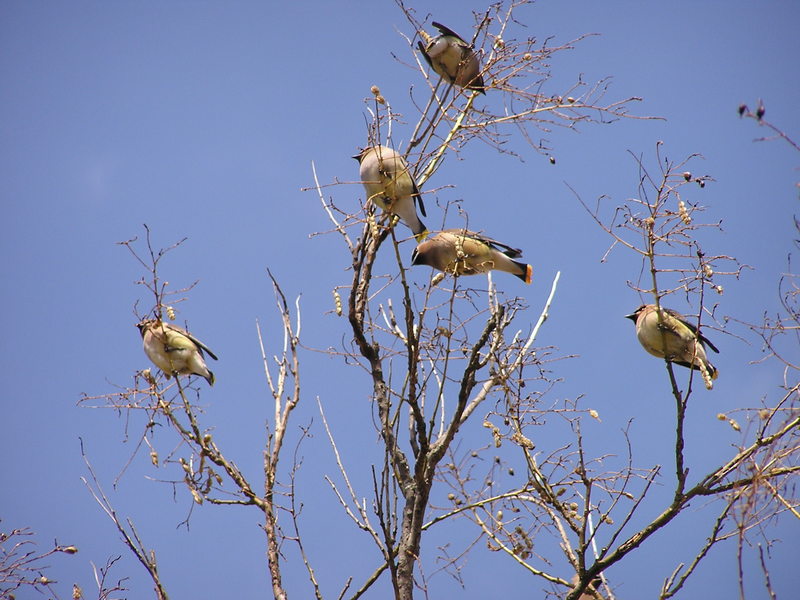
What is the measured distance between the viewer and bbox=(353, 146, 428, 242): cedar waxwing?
3.96 meters

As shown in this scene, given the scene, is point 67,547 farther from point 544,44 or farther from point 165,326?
point 544,44

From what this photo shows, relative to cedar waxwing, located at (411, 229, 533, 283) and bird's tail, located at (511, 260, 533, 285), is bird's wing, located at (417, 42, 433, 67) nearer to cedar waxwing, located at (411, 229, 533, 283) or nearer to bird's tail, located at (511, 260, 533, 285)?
cedar waxwing, located at (411, 229, 533, 283)

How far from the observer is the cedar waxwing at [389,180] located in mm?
3965

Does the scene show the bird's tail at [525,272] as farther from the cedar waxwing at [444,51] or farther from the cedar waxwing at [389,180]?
the cedar waxwing at [444,51]

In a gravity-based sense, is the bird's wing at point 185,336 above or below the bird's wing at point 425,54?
below

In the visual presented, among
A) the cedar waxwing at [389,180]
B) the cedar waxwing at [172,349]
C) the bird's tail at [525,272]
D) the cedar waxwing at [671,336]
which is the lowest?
the cedar waxwing at [671,336]

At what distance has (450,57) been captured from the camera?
484 centimetres

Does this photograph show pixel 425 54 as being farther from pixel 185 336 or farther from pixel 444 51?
pixel 185 336

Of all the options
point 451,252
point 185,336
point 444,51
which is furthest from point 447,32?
point 185,336

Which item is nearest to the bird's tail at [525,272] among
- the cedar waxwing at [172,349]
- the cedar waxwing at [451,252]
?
the cedar waxwing at [451,252]

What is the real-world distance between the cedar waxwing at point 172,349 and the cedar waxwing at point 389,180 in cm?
137

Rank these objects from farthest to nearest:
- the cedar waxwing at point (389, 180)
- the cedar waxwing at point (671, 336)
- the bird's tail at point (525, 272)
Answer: the bird's tail at point (525, 272), the cedar waxwing at point (671, 336), the cedar waxwing at point (389, 180)

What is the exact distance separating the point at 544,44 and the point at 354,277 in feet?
4.75

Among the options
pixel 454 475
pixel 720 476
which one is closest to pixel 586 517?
pixel 720 476
